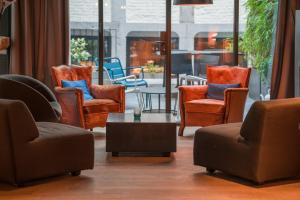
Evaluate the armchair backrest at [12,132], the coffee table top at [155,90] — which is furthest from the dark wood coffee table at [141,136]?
the coffee table top at [155,90]

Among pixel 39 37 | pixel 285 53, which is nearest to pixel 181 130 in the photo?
pixel 285 53

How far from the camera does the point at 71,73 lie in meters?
7.29

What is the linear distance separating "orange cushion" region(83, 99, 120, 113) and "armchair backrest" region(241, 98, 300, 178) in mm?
2638

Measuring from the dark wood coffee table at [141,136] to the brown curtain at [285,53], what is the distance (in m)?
2.60

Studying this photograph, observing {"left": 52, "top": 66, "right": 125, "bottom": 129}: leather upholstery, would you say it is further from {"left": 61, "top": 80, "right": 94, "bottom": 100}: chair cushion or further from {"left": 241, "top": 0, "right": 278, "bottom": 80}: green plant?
{"left": 241, "top": 0, "right": 278, "bottom": 80}: green plant

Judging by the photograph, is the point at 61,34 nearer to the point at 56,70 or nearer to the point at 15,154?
the point at 56,70

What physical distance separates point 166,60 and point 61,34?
155 cm

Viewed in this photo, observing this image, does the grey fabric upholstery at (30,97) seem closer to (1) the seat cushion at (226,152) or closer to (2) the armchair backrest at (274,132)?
(1) the seat cushion at (226,152)

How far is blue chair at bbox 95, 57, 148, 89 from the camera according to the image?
802 cm

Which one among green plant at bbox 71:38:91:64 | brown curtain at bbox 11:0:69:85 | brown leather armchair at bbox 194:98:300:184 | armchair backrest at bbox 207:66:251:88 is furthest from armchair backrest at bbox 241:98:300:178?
green plant at bbox 71:38:91:64

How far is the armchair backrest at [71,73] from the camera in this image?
7.09 m

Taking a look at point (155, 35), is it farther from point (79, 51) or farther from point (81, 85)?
point (81, 85)

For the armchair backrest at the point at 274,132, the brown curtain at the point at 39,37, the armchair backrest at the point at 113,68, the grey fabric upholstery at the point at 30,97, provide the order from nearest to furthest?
the armchair backrest at the point at 274,132, the grey fabric upholstery at the point at 30,97, the brown curtain at the point at 39,37, the armchair backrest at the point at 113,68

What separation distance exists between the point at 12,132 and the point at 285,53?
452cm
